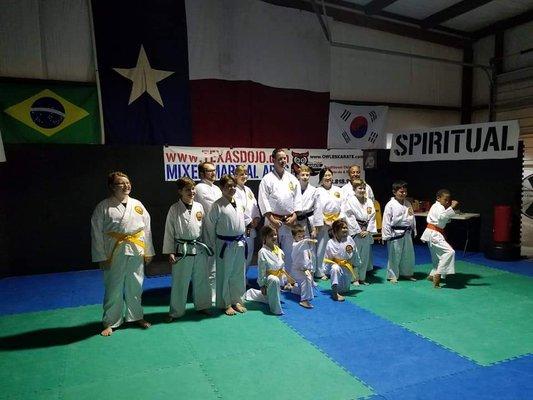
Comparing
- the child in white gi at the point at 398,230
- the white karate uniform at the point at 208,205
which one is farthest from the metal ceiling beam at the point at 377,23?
the white karate uniform at the point at 208,205

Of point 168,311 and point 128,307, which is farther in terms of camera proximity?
point 168,311

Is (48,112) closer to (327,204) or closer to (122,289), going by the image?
(122,289)

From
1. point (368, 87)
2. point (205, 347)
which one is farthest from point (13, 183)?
point (368, 87)

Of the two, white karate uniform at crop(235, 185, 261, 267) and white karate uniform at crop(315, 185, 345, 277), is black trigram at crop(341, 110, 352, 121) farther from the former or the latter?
white karate uniform at crop(235, 185, 261, 267)

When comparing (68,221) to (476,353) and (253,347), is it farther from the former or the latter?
(476,353)

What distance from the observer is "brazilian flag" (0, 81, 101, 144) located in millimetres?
5738

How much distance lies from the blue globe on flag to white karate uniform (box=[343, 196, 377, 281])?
3537 mm

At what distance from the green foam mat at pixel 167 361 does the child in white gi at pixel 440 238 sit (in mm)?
2672

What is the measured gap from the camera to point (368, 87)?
29.5 feet

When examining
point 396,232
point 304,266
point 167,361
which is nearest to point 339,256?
point 304,266

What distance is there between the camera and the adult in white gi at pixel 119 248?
11.8ft

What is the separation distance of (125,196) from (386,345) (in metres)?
2.92

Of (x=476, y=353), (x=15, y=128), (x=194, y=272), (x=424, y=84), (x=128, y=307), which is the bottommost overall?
(x=476, y=353)

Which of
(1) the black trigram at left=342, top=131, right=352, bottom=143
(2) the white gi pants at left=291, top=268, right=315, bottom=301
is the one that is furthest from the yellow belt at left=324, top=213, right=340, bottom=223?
(1) the black trigram at left=342, top=131, right=352, bottom=143
